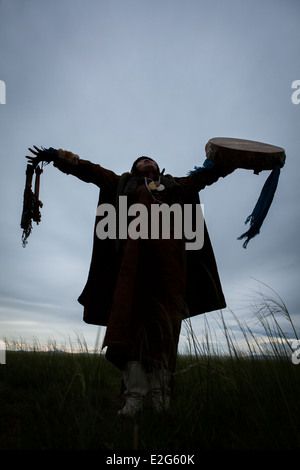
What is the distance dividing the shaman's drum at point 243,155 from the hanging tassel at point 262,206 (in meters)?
0.11

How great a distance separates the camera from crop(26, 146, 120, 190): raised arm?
A: 3.07 metres

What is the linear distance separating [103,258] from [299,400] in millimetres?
2074

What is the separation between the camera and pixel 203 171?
3338mm

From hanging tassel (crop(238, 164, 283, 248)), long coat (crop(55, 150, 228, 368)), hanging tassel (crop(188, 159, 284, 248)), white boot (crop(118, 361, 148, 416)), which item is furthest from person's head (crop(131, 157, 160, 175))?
white boot (crop(118, 361, 148, 416))

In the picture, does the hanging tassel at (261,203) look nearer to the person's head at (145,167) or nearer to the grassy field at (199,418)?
the person's head at (145,167)

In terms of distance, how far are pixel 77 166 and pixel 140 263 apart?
1.14 m

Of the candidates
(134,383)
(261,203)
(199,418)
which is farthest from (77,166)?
(199,418)

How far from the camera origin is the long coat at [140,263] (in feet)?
8.61

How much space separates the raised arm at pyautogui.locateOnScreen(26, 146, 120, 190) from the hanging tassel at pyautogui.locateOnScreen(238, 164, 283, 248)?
54.7 inches

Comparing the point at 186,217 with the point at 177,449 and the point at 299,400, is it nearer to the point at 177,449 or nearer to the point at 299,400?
the point at 299,400

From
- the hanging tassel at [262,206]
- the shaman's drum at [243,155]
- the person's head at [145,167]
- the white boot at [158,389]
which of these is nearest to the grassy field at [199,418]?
the white boot at [158,389]

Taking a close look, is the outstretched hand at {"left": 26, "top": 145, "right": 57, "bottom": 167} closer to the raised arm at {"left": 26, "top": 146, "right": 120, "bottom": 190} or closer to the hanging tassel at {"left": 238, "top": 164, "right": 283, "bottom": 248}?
the raised arm at {"left": 26, "top": 146, "right": 120, "bottom": 190}

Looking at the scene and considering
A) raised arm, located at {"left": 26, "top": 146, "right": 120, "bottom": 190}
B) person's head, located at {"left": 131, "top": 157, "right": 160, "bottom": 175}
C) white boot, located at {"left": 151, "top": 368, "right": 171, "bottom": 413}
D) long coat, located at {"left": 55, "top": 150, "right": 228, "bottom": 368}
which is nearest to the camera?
white boot, located at {"left": 151, "top": 368, "right": 171, "bottom": 413}
